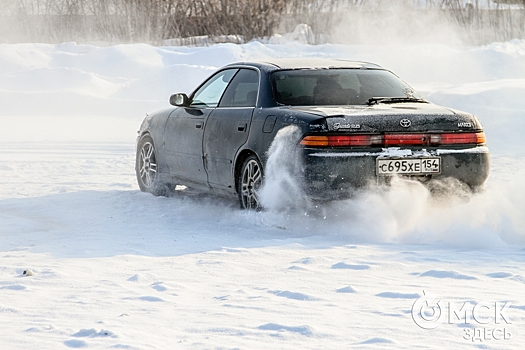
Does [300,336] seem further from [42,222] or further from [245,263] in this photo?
[42,222]

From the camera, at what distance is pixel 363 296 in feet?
16.3

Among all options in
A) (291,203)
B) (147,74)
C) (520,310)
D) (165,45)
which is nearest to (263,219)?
(291,203)

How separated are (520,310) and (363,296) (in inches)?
32.9

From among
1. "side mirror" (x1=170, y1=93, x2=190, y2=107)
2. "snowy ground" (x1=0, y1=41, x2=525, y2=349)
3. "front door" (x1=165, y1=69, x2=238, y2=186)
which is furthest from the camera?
"side mirror" (x1=170, y1=93, x2=190, y2=107)

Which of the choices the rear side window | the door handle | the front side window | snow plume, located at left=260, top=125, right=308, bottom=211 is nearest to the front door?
the front side window

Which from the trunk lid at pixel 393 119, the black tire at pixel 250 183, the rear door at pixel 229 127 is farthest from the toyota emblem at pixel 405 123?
the rear door at pixel 229 127

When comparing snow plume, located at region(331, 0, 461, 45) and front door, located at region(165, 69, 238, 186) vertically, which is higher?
snow plume, located at region(331, 0, 461, 45)

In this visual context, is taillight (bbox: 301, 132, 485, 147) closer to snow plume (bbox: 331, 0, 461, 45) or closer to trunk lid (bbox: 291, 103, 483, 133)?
trunk lid (bbox: 291, 103, 483, 133)

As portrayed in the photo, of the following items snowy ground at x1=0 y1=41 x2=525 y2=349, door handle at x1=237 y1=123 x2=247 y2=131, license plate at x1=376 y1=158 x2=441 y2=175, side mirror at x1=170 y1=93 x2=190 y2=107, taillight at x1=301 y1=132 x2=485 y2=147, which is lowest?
snowy ground at x1=0 y1=41 x2=525 y2=349

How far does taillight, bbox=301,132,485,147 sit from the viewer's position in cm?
684

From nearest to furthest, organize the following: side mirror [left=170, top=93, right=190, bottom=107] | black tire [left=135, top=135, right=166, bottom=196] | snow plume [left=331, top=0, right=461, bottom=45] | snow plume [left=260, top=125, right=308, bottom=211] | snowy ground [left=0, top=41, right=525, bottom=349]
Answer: snowy ground [left=0, top=41, right=525, bottom=349]
snow plume [left=260, top=125, right=308, bottom=211]
side mirror [left=170, top=93, right=190, bottom=107]
black tire [left=135, top=135, right=166, bottom=196]
snow plume [left=331, top=0, right=461, bottom=45]

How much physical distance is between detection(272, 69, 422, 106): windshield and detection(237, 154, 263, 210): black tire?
1.90ft

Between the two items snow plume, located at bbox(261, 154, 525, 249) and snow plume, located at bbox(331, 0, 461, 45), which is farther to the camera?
snow plume, located at bbox(331, 0, 461, 45)

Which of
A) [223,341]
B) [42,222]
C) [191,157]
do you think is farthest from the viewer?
[191,157]
